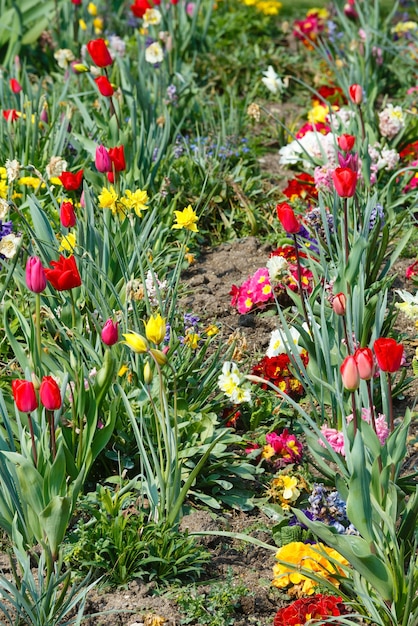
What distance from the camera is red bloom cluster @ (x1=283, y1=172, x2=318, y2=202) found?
157 inches

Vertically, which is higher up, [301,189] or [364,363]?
[364,363]

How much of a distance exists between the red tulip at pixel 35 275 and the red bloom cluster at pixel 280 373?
0.97m

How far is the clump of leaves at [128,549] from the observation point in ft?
7.25

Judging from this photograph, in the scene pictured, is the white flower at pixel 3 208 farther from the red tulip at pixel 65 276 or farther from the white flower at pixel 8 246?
the red tulip at pixel 65 276

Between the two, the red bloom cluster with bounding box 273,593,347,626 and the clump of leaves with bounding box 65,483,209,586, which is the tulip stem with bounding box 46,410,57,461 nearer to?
the clump of leaves with bounding box 65,483,209,586

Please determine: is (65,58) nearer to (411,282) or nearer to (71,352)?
(411,282)

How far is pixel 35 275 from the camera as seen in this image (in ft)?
7.11

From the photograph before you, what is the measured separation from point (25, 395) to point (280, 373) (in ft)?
3.61

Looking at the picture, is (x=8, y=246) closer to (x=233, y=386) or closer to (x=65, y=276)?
(x=65, y=276)

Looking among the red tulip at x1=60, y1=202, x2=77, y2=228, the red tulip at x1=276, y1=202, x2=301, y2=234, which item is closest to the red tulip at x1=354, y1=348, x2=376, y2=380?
the red tulip at x1=276, y1=202, x2=301, y2=234

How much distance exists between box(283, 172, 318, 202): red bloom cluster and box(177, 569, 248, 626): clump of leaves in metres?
2.09

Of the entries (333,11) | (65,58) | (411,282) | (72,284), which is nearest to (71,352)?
(72,284)

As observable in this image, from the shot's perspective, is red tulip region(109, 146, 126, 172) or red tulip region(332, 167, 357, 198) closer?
red tulip region(332, 167, 357, 198)

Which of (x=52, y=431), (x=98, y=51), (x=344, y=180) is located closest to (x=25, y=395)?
(x=52, y=431)
